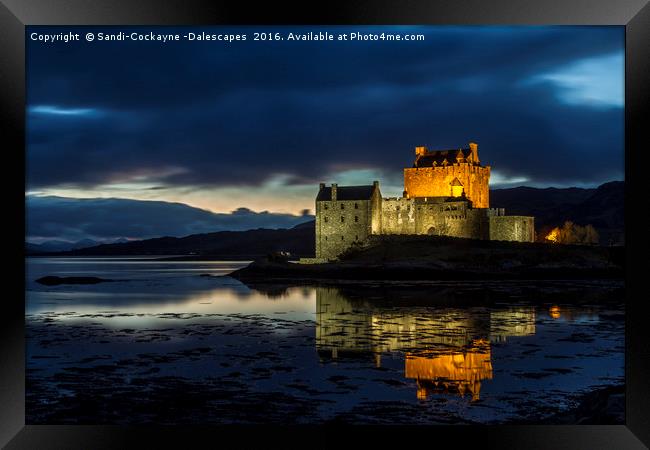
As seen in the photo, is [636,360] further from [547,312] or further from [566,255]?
[566,255]

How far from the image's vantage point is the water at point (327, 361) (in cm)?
1103

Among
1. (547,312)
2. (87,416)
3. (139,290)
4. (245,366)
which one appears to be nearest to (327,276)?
(139,290)

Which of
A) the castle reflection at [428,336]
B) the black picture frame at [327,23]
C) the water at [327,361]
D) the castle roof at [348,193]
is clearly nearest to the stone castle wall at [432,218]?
the castle roof at [348,193]

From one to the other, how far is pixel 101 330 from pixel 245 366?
844 centimetres

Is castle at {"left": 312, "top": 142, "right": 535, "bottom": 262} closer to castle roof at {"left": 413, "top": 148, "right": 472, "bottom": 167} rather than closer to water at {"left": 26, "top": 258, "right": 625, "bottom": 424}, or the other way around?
castle roof at {"left": 413, "top": 148, "right": 472, "bottom": 167}

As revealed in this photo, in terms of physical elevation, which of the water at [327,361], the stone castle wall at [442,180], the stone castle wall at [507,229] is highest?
the stone castle wall at [442,180]

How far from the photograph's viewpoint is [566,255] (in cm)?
4531

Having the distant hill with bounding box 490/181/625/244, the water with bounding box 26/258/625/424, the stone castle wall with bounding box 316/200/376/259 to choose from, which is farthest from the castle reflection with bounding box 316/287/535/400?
the distant hill with bounding box 490/181/625/244

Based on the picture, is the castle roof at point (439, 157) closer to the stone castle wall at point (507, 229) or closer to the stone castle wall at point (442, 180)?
the stone castle wall at point (442, 180)

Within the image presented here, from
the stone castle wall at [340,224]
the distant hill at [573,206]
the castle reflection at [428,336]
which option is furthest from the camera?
the distant hill at [573,206]

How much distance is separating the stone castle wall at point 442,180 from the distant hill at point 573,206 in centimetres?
4862

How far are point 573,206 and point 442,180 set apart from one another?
98328mm

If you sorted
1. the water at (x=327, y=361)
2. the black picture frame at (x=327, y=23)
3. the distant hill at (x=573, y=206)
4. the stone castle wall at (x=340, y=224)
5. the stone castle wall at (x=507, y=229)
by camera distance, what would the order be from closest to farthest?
the black picture frame at (x=327, y=23) < the water at (x=327, y=361) < the stone castle wall at (x=507, y=229) < the stone castle wall at (x=340, y=224) < the distant hill at (x=573, y=206)

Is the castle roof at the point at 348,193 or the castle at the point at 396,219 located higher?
the castle roof at the point at 348,193
